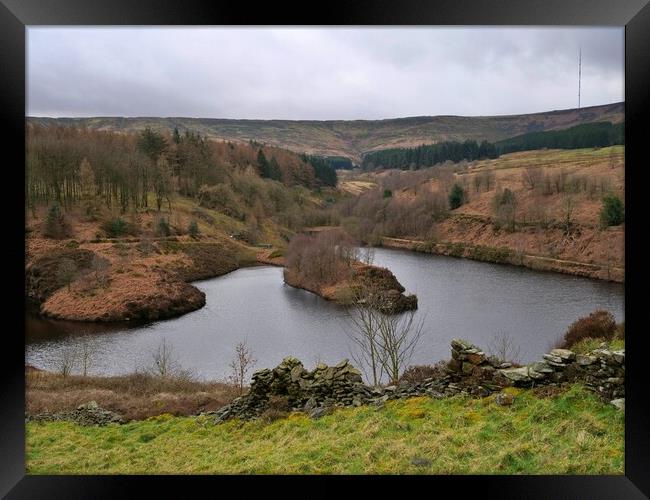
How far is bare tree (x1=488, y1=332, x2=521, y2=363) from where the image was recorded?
317 inches

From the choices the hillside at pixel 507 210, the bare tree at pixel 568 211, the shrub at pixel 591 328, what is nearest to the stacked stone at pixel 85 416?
the hillside at pixel 507 210

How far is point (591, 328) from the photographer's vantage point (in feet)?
24.8

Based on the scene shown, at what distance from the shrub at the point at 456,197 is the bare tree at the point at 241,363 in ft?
14.9

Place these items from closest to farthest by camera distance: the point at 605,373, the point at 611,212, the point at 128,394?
the point at 605,373, the point at 128,394, the point at 611,212

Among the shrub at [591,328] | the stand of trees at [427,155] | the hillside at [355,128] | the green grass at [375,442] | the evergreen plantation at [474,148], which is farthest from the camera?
the stand of trees at [427,155]

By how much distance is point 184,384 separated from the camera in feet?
22.7

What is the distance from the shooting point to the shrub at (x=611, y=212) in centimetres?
830

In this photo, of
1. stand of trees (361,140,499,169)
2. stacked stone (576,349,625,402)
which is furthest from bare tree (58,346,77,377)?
stacked stone (576,349,625,402)

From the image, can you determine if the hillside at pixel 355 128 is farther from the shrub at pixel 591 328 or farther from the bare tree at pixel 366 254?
the shrub at pixel 591 328

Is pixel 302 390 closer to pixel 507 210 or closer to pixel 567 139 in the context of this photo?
pixel 507 210

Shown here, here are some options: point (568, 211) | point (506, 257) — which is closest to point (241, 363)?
point (506, 257)

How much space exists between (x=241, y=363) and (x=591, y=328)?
570 centimetres

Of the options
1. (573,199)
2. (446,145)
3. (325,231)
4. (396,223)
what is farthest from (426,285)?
(573,199)

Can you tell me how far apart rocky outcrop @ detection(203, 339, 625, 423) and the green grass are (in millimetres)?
214
